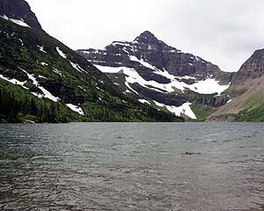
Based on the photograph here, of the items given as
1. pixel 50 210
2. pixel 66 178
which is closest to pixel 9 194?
pixel 50 210

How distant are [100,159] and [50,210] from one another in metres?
32.9

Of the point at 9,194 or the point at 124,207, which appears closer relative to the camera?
the point at 124,207

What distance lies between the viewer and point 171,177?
45.7m

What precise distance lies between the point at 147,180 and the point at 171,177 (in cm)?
358

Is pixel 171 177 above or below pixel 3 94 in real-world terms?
below

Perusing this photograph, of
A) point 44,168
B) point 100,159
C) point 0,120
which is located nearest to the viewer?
point 44,168

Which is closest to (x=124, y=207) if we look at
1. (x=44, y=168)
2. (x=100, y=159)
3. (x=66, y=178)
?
(x=66, y=178)

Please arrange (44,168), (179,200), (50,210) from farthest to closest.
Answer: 1. (44,168)
2. (179,200)
3. (50,210)

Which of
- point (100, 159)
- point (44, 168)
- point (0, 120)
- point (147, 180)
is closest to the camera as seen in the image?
point (147, 180)

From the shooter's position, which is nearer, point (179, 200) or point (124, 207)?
point (124, 207)

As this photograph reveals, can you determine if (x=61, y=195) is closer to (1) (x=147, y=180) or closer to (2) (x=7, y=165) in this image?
(1) (x=147, y=180)

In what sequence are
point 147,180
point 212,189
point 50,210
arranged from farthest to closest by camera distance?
1. point 147,180
2. point 212,189
3. point 50,210

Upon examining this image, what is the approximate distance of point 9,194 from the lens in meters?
34.8

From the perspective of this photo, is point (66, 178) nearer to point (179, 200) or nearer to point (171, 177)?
point (171, 177)
